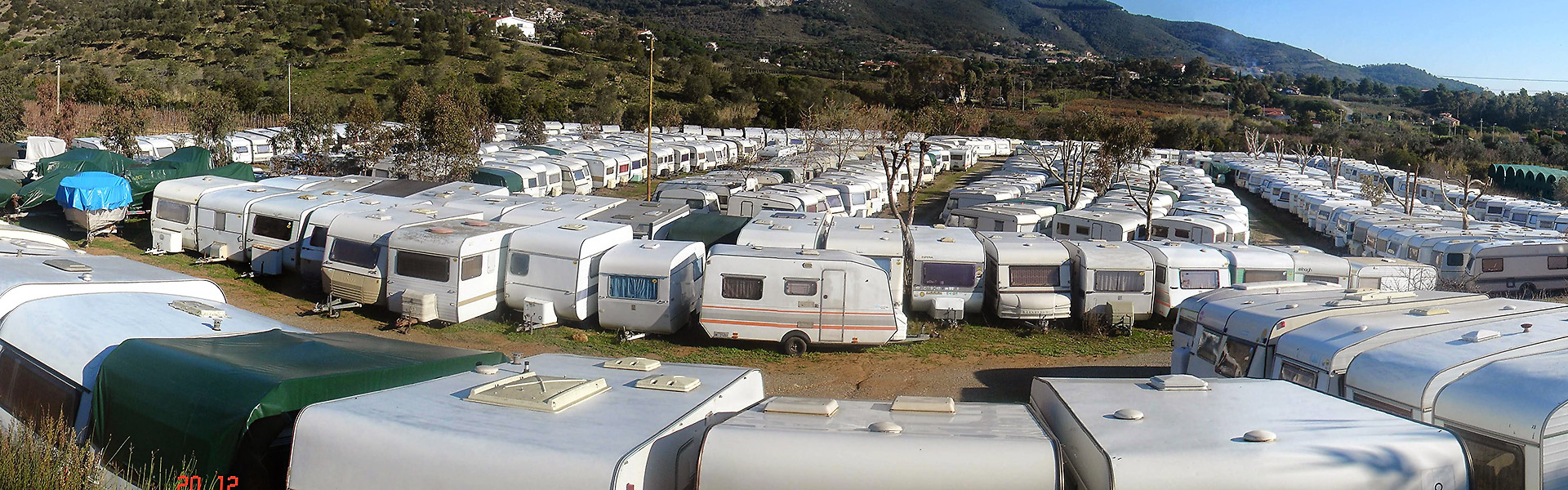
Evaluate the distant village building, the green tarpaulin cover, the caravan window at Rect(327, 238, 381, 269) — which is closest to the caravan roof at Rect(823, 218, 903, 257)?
the caravan window at Rect(327, 238, 381, 269)

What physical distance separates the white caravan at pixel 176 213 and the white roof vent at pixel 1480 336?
706 inches

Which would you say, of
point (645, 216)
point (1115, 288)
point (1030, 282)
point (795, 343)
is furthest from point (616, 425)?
point (645, 216)

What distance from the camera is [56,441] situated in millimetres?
5523

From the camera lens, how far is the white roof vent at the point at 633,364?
248 inches

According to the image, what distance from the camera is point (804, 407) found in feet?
17.4

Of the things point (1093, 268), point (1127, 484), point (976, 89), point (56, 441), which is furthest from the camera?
point (976, 89)

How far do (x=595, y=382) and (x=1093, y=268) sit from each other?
10453 millimetres

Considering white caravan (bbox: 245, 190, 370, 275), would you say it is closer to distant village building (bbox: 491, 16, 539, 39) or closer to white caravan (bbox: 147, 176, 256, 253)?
white caravan (bbox: 147, 176, 256, 253)

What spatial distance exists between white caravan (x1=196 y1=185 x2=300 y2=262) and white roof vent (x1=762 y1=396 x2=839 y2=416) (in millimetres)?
13968

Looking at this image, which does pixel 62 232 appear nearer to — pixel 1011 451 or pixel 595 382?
pixel 595 382

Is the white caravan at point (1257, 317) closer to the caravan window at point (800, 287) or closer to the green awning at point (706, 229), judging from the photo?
the caravan window at point (800, 287)

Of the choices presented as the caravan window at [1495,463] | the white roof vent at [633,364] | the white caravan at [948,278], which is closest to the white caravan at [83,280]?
the white roof vent at [633,364]

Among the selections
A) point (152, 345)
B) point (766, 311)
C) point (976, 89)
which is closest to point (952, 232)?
point (766, 311)

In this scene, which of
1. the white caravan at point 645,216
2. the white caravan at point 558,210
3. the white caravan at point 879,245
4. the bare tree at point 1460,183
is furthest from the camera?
the bare tree at point 1460,183
